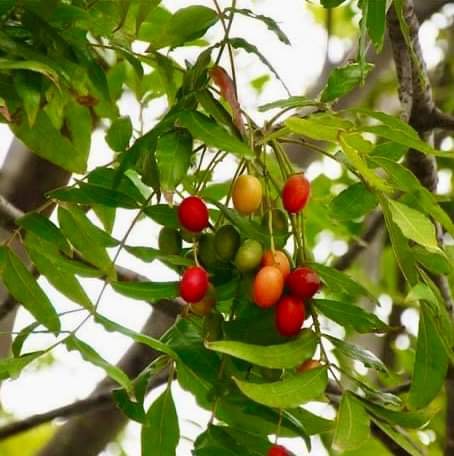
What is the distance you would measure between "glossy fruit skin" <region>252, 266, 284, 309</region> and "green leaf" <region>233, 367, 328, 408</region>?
5 cm

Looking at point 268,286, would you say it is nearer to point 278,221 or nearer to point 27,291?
point 278,221

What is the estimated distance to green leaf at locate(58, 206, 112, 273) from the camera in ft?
2.75

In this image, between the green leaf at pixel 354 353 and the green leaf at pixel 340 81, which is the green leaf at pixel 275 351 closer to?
the green leaf at pixel 354 353

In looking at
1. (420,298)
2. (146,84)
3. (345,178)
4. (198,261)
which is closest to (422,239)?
(420,298)

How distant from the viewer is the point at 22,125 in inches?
34.1

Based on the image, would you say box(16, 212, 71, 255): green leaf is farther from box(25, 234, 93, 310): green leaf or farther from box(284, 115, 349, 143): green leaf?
box(284, 115, 349, 143): green leaf

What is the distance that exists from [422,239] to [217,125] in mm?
158

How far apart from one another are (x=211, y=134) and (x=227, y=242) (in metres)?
0.09

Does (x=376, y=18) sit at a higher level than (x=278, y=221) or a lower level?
higher

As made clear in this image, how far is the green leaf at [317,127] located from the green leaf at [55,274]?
0.23 meters

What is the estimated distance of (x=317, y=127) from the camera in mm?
675

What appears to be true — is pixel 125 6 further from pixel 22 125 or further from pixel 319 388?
pixel 319 388

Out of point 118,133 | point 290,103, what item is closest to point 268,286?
point 290,103

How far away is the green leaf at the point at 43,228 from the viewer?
81cm
